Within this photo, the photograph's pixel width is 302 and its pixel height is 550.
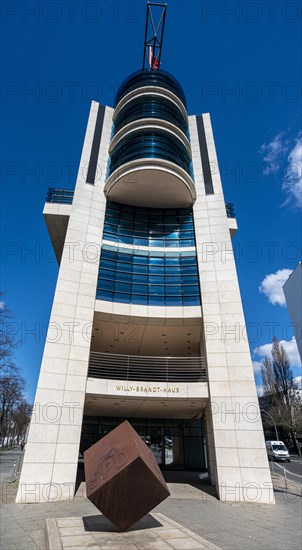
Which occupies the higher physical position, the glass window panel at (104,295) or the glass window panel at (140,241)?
the glass window panel at (140,241)

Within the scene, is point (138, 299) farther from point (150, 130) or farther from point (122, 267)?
point (150, 130)

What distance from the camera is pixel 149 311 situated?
19.5 metres

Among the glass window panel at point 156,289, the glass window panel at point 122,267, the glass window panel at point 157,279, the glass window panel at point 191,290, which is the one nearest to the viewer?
the glass window panel at point 191,290

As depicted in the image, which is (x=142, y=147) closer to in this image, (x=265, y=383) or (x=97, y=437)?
(x=97, y=437)

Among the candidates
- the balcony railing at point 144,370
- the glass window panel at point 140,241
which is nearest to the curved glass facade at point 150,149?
the glass window panel at point 140,241

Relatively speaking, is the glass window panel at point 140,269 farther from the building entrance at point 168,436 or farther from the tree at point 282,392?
the tree at point 282,392

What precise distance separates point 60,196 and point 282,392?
160 ft

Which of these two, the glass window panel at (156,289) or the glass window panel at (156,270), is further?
the glass window panel at (156,270)

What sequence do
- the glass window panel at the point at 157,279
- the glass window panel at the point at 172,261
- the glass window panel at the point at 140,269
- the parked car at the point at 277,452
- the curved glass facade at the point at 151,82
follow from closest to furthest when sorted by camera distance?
the glass window panel at the point at 157,279
the glass window panel at the point at 140,269
the glass window panel at the point at 172,261
the curved glass facade at the point at 151,82
the parked car at the point at 277,452

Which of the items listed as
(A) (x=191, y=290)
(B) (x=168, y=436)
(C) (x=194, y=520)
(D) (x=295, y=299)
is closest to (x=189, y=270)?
(A) (x=191, y=290)

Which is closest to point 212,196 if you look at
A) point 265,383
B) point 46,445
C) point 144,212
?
point 144,212

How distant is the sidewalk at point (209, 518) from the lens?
803 centimetres

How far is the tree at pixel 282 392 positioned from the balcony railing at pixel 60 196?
145 feet

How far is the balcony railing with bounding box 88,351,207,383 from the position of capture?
59.1ft
